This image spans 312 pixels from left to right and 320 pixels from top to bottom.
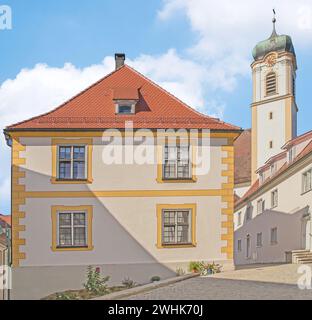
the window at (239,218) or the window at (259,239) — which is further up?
the window at (239,218)

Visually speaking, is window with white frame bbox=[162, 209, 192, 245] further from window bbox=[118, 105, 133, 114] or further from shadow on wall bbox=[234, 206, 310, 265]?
shadow on wall bbox=[234, 206, 310, 265]

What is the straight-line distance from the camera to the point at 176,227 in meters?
25.9

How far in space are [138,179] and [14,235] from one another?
567cm

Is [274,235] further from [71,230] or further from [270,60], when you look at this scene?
[270,60]

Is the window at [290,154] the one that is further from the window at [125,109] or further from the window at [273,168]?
the window at [125,109]

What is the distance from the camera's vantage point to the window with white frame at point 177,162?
2620 cm

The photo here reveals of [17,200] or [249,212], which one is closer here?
[17,200]

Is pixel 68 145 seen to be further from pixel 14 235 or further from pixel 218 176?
pixel 218 176

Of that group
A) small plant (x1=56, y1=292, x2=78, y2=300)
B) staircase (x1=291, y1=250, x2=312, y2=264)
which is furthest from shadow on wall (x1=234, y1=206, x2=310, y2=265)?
small plant (x1=56, y1=292, x2=78, y2=300)

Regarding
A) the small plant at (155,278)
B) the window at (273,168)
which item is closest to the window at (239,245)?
the window at (273,168)

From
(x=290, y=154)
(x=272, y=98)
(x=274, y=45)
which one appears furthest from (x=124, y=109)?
(x=274, y=45)

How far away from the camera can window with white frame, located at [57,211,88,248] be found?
2561 centimetres

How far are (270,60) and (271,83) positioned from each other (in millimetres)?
2297

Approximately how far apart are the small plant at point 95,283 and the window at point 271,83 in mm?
36643
